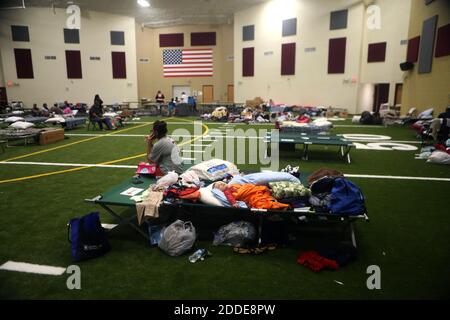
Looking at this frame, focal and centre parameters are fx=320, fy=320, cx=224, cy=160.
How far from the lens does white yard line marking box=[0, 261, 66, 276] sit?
3475mm

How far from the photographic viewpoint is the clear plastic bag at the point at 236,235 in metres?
3.98

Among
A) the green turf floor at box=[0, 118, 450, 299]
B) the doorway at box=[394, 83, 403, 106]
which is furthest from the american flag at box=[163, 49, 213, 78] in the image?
the green turf floor at box=[0, 118, 450, 299]

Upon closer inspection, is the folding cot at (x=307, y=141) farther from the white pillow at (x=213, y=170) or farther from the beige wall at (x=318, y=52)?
the beige wall at (x=318, y=52)

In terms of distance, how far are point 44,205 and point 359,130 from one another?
504 inches

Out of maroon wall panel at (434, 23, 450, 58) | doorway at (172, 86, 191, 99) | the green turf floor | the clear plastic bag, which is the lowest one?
the green turf floor

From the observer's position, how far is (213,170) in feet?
16.4

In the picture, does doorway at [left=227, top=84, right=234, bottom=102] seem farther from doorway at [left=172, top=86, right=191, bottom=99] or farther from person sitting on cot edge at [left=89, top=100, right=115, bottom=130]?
person sitting on cot edge at [left=89, top=100, right=115, bottom=130]

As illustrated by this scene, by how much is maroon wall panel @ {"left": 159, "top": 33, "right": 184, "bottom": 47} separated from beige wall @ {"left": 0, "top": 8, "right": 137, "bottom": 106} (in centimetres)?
271

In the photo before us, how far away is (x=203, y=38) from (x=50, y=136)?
17235mm

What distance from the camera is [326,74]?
2111 centimetres

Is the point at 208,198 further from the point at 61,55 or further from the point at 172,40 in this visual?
the point at 172,40

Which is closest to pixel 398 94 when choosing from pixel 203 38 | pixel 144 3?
pixel 203 38

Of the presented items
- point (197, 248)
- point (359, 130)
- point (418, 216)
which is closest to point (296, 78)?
point (359, 130)
